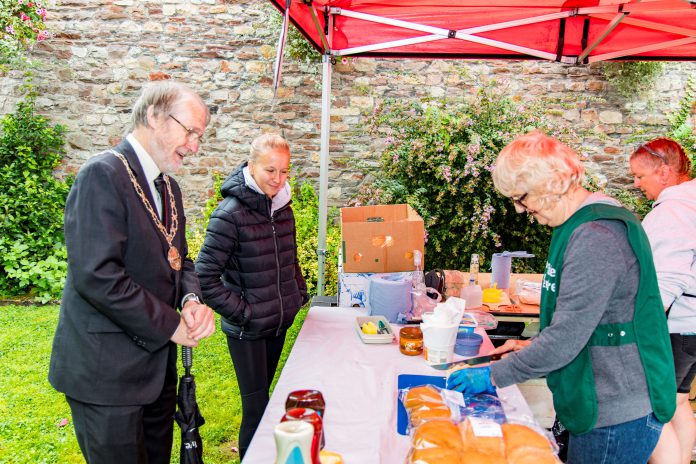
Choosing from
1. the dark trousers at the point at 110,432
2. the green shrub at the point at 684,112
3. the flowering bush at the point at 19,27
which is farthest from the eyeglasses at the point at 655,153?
the flowering bush at the point at 19,27

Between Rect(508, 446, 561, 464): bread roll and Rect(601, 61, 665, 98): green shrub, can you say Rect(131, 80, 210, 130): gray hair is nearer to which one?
Rect(508, 446, 561, 464): bread roll

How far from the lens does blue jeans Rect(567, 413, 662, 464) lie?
149 cm

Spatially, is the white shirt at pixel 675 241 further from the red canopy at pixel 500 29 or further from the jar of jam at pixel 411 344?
the red canopy at pixel 500 29

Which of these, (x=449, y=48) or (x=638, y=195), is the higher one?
(x=449, y=48)

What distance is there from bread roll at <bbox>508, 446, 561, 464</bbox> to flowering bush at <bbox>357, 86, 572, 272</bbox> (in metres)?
3.78

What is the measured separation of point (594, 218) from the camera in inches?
54.9

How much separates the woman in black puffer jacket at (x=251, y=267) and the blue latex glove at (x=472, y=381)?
3.34 ft

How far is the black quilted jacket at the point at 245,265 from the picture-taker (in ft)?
7.39

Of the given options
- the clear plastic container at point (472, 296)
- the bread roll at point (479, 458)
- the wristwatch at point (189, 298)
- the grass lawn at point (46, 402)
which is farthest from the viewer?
the grass lawn at point (46, 402)

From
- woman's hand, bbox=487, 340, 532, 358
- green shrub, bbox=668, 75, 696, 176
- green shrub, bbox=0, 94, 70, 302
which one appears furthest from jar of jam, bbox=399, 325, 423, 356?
green shrub, bbox=668, 75, 696, 176

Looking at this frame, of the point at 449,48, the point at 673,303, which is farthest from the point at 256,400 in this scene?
the point at 449,48

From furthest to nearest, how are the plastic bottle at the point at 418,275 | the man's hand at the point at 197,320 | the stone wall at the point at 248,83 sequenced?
the stone wall at the point at 248,83
the plastic bottle at the point at 418,275
the man's hand at the point at 197,320

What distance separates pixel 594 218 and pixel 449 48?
115 inches

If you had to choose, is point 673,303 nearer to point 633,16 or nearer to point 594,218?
point 594,218
